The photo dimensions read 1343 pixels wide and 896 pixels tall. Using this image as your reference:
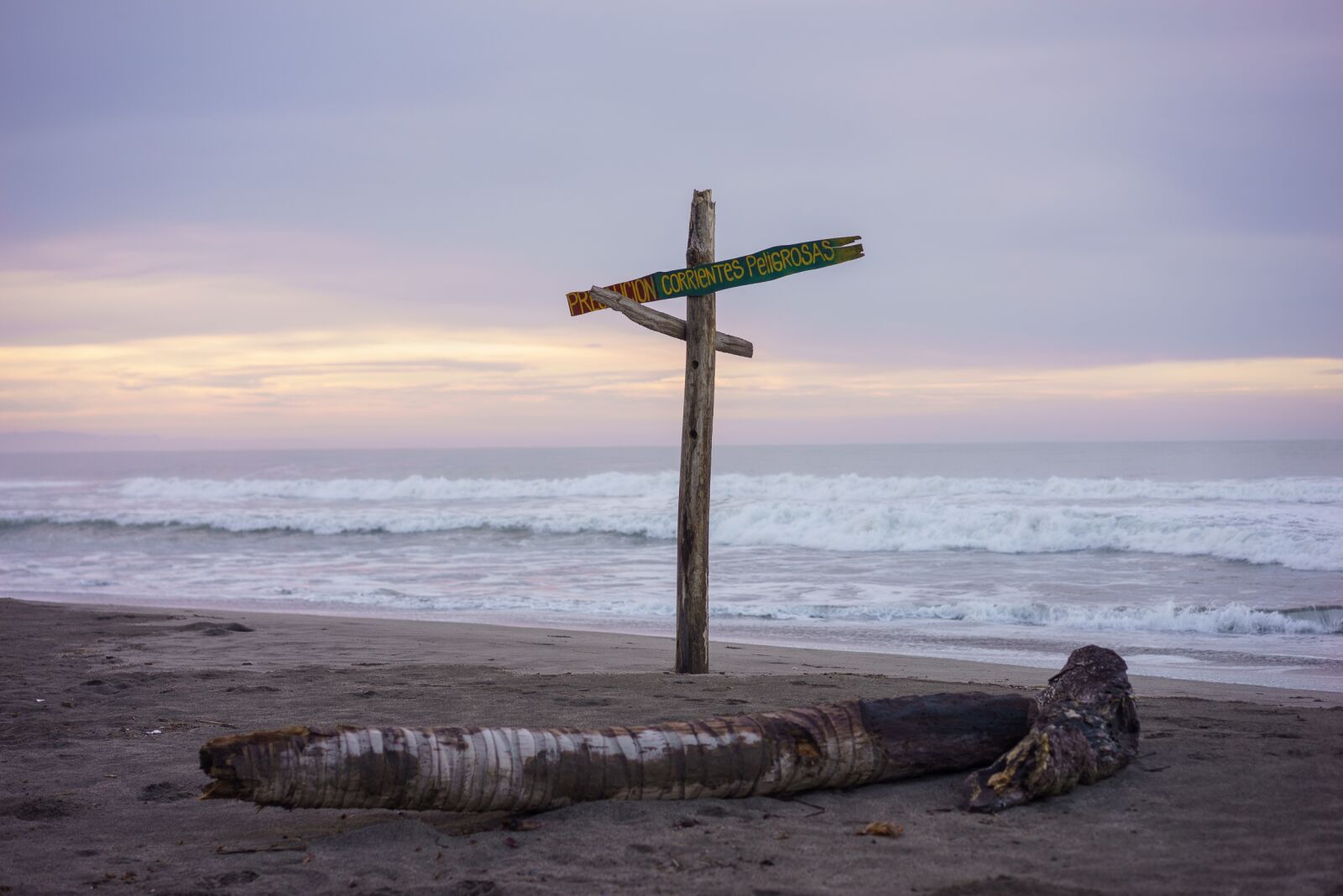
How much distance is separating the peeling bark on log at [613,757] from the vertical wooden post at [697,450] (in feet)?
10.2

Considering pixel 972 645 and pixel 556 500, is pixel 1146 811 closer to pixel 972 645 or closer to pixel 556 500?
pixel 972 645

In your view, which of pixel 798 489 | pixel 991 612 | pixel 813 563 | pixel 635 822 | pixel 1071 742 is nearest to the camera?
pixel 635 822

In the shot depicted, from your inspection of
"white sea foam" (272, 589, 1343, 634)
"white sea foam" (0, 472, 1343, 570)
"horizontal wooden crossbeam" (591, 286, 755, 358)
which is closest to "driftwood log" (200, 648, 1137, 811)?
"horizontal wooden crossbeam" (591, 286, 755, 358)

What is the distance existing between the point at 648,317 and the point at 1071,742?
428cm

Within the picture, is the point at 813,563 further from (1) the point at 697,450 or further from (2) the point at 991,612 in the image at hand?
(1) the point at 697,450

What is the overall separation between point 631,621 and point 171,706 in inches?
286

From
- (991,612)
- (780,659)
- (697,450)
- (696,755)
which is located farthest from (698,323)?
(991,612)

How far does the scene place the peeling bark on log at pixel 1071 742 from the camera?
4.35 m

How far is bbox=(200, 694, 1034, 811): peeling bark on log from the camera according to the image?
3.77m

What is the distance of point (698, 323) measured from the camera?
7.60 meters

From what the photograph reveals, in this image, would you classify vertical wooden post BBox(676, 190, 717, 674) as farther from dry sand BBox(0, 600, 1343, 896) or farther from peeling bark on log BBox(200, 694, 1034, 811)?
peeling bark on log BBox(200, 694, 1034, 811)

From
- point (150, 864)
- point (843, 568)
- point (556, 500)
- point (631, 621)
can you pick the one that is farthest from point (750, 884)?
point (556, 500)

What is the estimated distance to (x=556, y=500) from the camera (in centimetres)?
3800

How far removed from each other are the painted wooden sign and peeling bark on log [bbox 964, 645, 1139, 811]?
347 cm
